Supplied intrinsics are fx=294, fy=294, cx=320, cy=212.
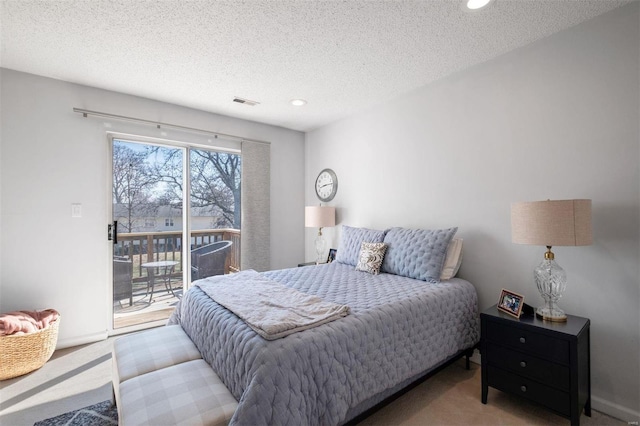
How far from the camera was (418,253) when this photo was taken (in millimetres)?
2492

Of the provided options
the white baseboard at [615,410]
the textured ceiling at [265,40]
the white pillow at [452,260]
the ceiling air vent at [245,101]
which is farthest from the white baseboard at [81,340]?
the white baseboard at [615,410]

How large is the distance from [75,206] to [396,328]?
315cm

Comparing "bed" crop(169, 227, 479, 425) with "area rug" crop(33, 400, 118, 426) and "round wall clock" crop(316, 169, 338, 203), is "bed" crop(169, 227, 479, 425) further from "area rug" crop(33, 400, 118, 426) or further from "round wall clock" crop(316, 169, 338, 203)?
"round wall clock" crop(316, 169, 338, 203)

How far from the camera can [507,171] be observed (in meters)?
2.35

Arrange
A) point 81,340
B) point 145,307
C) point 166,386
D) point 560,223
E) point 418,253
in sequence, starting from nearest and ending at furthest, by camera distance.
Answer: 1. point 166,386
2. point 560,223
3. point 418,253
4. point 81,340
5. point 145,307

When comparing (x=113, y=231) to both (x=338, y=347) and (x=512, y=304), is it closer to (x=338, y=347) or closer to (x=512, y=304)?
(x=338, y=347)

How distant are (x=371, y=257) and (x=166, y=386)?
6.16 feet

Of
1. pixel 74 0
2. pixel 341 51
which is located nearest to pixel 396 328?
pixel 341 51

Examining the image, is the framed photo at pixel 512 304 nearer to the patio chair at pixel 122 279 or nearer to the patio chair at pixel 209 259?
the patio chair at pixel 209 259

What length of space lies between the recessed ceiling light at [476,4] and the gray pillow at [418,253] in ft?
5.18

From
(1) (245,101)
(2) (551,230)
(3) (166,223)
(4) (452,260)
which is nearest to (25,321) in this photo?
(3) (166,223)

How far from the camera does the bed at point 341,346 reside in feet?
4.15

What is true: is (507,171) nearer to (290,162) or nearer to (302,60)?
(302,60)

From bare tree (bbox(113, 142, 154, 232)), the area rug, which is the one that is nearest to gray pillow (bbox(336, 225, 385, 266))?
the area rug
